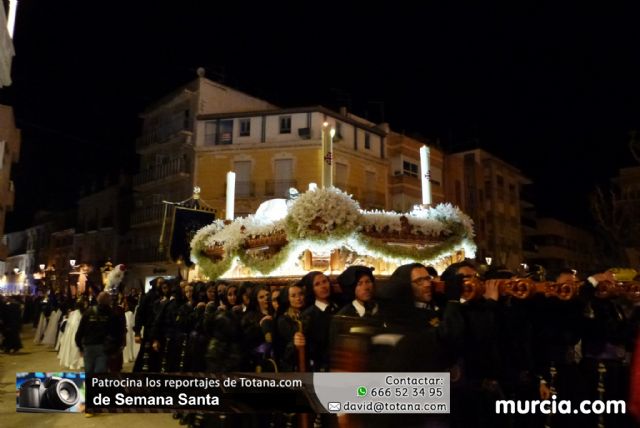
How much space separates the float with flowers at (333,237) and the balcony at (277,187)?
19.2 metres

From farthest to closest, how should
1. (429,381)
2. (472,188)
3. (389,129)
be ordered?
(472,188) → (389,129) → (429,381)

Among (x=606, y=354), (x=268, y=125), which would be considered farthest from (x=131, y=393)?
(x=268, y=125)

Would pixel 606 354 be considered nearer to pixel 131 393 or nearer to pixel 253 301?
pixel 253 301

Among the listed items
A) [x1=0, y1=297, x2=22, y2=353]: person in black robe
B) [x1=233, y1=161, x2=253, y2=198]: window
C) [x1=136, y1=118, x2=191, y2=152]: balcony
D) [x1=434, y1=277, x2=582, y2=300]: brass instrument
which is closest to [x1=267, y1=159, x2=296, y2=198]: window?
[x1=233, y1=161, x2=253, y2=198]: window

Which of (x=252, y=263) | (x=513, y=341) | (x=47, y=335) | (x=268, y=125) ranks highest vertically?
(x=268, y=125)

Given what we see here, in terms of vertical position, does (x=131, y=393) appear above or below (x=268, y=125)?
below

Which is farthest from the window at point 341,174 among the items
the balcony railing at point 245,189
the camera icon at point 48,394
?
the camera icon at point 48,394

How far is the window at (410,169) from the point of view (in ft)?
113

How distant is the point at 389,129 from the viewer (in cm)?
3478

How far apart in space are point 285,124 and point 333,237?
74.5 ft

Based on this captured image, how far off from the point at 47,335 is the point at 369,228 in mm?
13675

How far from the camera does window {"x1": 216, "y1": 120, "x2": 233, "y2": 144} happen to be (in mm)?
29547

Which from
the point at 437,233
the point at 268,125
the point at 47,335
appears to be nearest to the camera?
the point at 437,233

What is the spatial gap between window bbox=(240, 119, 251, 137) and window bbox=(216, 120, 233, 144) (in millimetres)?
642
